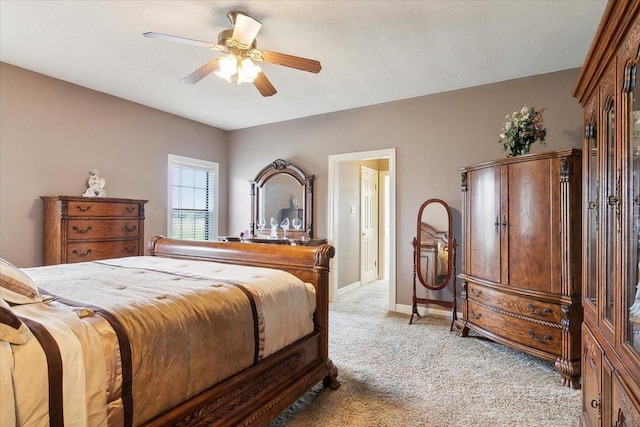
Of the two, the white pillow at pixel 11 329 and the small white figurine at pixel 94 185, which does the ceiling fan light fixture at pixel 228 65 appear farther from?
the small white figurine at pixel 94 185

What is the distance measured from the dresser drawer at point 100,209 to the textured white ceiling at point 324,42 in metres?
1.36

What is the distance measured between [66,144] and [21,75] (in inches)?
29.3

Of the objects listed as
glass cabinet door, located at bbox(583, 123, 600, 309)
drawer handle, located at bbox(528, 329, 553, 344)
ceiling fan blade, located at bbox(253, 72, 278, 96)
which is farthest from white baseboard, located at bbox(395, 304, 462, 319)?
ceiling fan blade, located at bbox(253, 72, 278, 96)

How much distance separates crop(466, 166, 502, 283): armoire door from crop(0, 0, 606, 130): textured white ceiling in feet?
3.63

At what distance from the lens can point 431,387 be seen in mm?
2363

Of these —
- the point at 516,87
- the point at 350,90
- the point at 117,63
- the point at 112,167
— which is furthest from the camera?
the point at 112,167

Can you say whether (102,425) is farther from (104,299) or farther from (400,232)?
(400,232)

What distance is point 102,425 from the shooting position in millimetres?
1078

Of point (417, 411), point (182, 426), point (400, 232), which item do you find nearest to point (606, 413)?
point (417, 411)

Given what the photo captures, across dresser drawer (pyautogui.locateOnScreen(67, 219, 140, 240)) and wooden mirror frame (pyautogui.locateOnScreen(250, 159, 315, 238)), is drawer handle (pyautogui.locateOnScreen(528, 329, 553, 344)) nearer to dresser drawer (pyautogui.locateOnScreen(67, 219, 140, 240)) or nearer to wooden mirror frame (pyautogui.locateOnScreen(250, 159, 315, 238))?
wooden mirror frame (pyautogui.locateOnScreen(250, 159, 315, 238))

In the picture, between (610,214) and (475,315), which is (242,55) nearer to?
(610,214)

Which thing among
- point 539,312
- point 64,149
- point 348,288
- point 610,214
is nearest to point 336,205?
point 348,288

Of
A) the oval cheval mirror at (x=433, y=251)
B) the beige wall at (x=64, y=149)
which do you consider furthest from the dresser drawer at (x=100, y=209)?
the oval cheval mirror at (x=433, y=251)

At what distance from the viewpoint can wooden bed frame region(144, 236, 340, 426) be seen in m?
1.45
